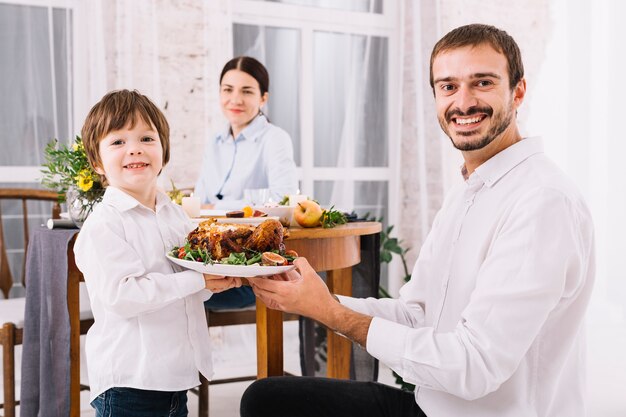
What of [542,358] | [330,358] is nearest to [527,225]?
[542,358]

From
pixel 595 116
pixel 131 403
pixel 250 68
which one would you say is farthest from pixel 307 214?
pixel 595 116

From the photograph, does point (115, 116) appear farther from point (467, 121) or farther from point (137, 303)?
point (467, 121)

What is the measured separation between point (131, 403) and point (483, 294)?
90cm

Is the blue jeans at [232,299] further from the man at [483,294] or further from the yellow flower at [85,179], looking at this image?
the man at [483,294]

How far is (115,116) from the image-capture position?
5.77 feet

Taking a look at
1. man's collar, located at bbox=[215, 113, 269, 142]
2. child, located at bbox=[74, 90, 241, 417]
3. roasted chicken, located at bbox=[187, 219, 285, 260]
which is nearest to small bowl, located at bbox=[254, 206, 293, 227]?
child, located at bbox=[74, 90, 241, 417]

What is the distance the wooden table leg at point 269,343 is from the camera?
2.02 m

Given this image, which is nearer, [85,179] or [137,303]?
[137,303]

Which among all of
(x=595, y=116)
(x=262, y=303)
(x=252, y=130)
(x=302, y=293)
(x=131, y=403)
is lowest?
(x=131, y=403)

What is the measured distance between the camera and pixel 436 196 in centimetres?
492

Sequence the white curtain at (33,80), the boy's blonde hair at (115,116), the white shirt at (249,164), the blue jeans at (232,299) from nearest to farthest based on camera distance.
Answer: the boy's blonde hair at (115,116), the blue jeans at (232,299), the white shirt at (249,164), the white curtain at (33,80)

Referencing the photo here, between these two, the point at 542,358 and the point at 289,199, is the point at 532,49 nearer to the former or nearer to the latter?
the point at 289,199

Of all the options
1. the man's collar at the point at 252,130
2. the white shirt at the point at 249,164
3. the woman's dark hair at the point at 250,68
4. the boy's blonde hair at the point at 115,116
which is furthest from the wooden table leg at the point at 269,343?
the woman's dark hair at the point at 250,68

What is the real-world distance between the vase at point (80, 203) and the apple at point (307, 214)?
0.65m
